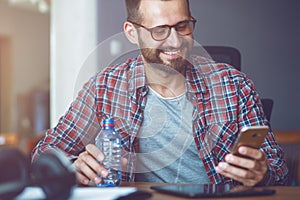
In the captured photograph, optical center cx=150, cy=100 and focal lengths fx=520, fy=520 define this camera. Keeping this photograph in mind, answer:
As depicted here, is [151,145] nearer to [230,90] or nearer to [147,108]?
[147,108]

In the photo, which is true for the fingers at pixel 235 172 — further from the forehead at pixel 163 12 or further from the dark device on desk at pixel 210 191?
the forehead at pixel 163 12

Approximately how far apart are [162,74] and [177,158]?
27cm

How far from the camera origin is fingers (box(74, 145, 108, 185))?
1154mm

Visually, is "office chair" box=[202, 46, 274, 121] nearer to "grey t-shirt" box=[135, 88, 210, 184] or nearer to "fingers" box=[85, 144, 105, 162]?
"grey t-shirt" box=[135, 88, 210, 184]

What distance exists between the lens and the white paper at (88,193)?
3.04 ft

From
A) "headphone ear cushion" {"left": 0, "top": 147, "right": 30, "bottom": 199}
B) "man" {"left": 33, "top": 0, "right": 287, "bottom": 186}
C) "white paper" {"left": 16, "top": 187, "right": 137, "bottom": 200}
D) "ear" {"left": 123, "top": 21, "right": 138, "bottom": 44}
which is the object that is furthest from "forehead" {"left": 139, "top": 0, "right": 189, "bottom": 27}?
"headphone ear cushion" {"left": 0, "top": 147, "right": 30, "bottom": 199}

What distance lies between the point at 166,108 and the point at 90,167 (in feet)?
1.51

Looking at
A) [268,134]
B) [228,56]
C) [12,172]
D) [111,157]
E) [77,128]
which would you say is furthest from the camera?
[228,56]

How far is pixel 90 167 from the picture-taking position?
3.85 feet

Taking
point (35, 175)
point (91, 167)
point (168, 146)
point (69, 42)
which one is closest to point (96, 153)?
point (91, 167)

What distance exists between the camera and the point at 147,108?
1.56 meters

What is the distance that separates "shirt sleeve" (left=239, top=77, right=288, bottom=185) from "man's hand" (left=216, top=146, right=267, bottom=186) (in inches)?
2.7

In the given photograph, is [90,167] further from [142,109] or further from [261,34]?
[261,34]

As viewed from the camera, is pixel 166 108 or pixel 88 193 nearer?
pixel 88 193
